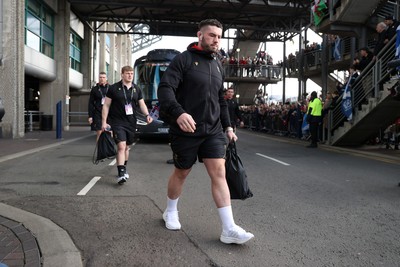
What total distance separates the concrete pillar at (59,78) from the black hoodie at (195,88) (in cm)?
1905

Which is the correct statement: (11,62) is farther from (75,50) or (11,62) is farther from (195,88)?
(195,88)

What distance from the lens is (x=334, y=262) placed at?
127 inches

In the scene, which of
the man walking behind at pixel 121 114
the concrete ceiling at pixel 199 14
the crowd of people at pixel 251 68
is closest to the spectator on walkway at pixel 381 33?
the man walking behind at pixel 121 114

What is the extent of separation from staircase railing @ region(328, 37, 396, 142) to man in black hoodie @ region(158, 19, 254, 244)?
27.4 ft

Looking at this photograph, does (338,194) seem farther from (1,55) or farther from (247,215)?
(1,55)

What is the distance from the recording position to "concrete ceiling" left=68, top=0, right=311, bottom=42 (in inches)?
937

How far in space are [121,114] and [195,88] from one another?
10.5ft

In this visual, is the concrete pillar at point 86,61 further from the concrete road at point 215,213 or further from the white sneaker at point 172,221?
the white sneaker at point 172,221

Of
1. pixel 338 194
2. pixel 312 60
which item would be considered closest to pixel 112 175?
pixel 338 194

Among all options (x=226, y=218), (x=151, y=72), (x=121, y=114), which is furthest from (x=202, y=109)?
(x=151, y=72)

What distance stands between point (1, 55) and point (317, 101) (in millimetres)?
11117

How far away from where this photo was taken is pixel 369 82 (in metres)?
11.7

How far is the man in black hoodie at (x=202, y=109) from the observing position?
3543 mm

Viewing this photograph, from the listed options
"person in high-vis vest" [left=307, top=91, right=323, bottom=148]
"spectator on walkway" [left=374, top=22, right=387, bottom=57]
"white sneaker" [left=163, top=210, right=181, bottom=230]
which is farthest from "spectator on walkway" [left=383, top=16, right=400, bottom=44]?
"white sneaker" [left=163, top=210, right=181, bottom=230]
